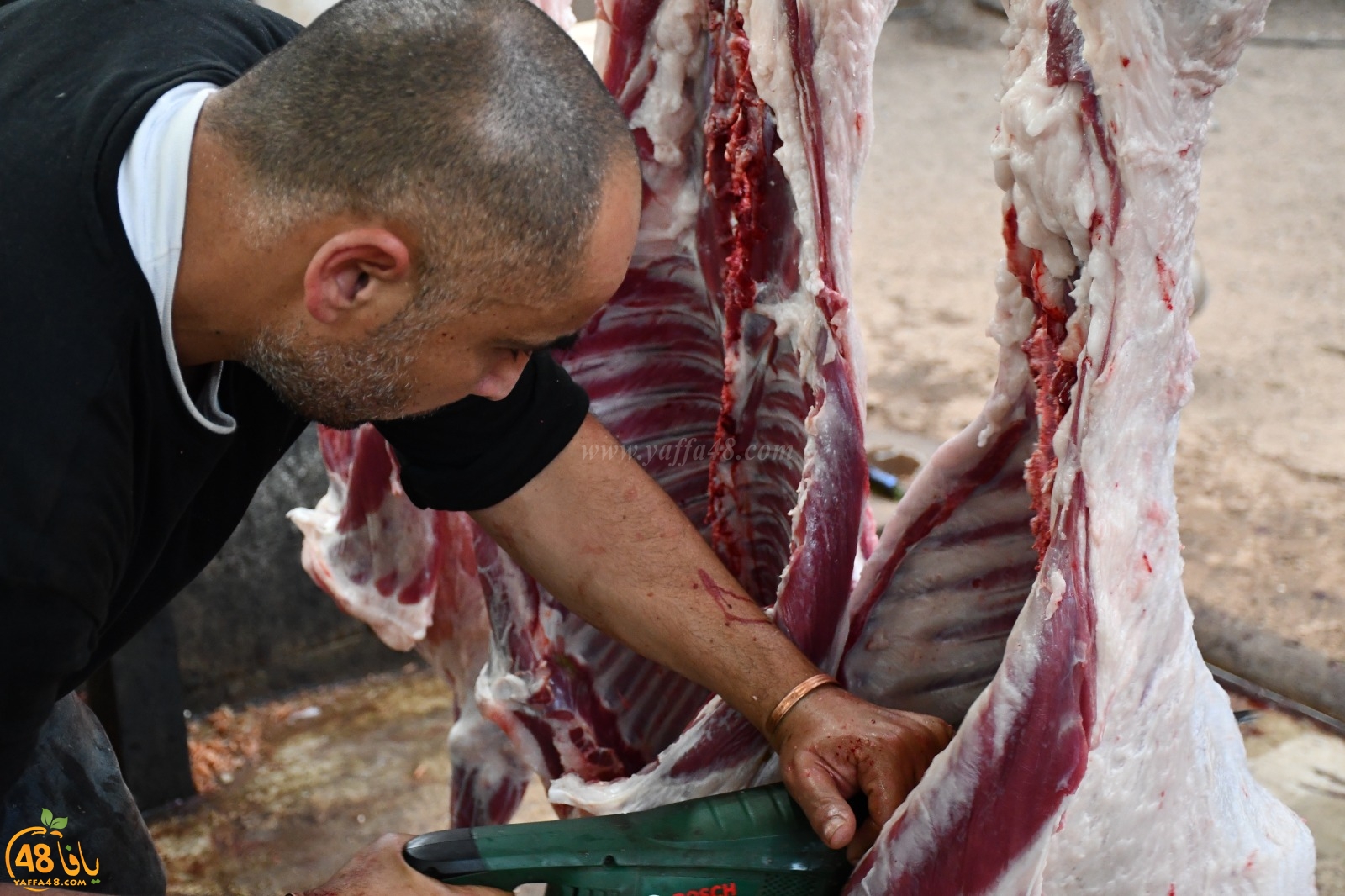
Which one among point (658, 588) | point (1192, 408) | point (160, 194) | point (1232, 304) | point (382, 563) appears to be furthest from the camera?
point (1232, 304)

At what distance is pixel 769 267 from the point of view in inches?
63.7

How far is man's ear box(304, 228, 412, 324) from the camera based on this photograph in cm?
127

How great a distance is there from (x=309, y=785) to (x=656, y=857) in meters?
1.61

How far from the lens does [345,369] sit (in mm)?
1390

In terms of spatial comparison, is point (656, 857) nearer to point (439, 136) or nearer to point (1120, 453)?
point (1120, 453)

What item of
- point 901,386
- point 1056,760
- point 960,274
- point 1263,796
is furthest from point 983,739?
point 960,274

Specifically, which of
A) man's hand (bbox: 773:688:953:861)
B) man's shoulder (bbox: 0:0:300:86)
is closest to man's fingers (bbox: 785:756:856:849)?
man's hand (bbox: 773:688:953:861)

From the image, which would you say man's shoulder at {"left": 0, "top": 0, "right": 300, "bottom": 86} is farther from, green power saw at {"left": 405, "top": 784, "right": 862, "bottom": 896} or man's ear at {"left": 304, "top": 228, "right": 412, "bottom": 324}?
green power saw at {"left": 405, "top": 784, "right": 862, "bottom": 896}

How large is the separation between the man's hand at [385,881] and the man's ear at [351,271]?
0.51m

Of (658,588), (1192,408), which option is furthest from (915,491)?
(1192,408)

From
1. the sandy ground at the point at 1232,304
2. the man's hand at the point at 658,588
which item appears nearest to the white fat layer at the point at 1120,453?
the man's hand at the point at 658,588

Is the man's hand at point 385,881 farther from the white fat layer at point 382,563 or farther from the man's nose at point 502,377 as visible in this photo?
the white fat layer at point 382,563

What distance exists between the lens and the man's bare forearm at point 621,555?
1.62 metres

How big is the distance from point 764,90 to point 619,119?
0.59ft
